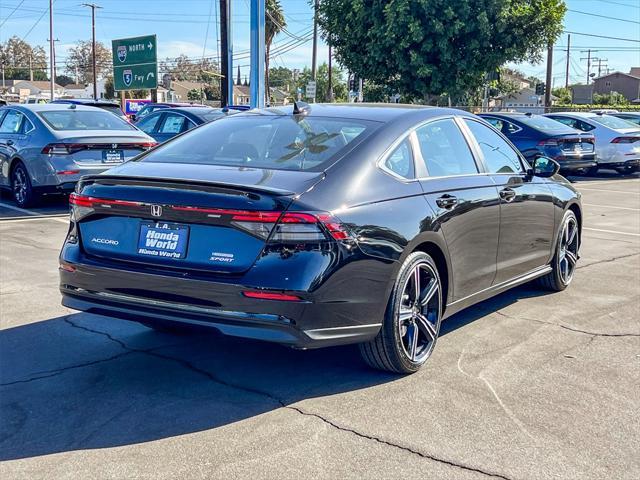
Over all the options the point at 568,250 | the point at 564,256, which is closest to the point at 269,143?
the point at 564,256

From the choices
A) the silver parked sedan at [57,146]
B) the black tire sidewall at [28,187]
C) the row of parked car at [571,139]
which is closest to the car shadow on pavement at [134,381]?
the silver parked sedan at [57,146]

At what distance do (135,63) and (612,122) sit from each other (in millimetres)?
24915

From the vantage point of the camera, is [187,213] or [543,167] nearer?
[187,213]

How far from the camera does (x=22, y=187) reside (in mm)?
11375

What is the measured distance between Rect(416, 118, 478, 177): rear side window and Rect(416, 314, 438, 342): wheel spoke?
92 centimetres

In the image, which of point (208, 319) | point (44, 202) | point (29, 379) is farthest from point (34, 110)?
point (208, 319)

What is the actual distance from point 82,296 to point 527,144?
14055 millimetres

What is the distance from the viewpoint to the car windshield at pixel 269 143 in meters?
4.36

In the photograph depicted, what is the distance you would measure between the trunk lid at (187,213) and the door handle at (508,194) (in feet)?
6.44

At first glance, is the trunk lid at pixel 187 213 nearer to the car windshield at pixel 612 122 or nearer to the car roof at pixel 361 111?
the car roof at pixel 361 111

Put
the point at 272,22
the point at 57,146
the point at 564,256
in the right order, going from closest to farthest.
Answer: the point at 564,256 → the point at 57,146 → the point at 272,22

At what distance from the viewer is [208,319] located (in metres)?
3.85

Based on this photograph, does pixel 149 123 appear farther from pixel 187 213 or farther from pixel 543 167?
pixel 187 213

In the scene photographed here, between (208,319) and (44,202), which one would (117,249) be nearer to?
(208,319)
